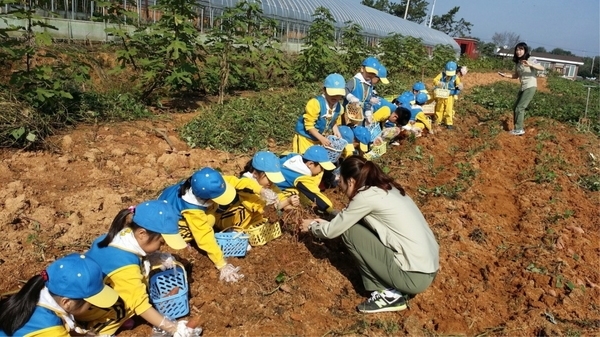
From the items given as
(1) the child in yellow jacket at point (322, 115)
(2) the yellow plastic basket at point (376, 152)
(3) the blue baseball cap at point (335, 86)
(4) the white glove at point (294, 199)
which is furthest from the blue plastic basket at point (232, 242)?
(2) the yellow plastic basket at point (376, 152)

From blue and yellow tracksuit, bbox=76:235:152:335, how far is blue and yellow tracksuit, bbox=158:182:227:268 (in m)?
0.60

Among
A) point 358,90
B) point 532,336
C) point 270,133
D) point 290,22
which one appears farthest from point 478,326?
point 290,22

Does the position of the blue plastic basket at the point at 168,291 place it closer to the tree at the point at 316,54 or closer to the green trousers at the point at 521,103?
the green trousers at the point at 521,103

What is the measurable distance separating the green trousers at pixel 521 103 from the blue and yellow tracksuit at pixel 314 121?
4.39 metres

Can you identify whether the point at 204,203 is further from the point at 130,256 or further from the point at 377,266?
the point at 377,266

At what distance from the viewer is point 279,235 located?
4.10 metres

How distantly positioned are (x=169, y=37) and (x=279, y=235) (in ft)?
13.8

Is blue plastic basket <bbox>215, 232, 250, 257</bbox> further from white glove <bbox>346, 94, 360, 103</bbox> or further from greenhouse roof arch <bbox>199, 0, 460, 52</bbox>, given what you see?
greenhouse roof arch <bbox>199, 0, 460, 52</bbox>

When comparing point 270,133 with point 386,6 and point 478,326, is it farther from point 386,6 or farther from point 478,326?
point 386,6

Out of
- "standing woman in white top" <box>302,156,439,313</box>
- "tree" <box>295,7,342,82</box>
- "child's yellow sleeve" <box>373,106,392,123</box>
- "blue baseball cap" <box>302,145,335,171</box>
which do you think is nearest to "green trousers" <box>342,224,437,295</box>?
"standing woman in white top" <box>302,156,439,313</box>

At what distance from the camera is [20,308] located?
209cm

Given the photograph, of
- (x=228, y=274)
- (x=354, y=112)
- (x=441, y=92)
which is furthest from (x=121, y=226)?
(x=441, y=92)

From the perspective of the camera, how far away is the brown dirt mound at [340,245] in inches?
125

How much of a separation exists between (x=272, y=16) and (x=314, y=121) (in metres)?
12.3
